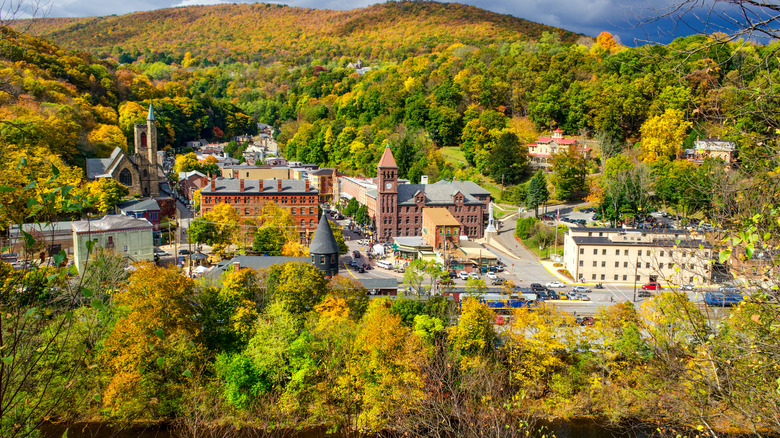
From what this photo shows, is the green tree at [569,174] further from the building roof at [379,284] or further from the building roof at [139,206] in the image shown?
the building roof at [139,206]

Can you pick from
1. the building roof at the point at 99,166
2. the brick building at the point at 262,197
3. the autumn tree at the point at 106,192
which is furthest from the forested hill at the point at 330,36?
the autumn tree at the point at 106,192

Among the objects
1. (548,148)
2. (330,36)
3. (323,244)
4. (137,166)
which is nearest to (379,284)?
(323,244)

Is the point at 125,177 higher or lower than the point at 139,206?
higher

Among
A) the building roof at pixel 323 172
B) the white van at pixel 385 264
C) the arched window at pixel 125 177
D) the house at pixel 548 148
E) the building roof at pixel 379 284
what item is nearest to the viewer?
the building roof at pixel 379 284

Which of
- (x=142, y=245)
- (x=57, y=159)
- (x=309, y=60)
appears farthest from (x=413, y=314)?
(x=309, y=60)

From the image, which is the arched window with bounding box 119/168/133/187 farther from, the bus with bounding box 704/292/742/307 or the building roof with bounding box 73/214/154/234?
the bus with bounding box 704/292/742/307

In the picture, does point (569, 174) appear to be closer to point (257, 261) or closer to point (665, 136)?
point (665, 136)
